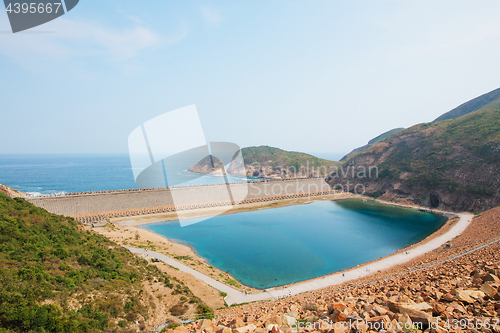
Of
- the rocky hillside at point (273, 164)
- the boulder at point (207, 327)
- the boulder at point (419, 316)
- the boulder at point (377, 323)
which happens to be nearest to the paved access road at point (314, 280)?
the boulder at point (207, 327)

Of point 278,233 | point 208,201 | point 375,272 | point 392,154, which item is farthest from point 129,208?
point 392,154

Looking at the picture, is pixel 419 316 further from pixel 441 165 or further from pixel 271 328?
pixel 441 165

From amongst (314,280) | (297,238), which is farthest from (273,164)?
(314,280)

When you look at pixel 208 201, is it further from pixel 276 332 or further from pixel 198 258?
pixel 276 332

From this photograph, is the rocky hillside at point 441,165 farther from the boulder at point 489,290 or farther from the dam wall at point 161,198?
the boulder at point 489,290

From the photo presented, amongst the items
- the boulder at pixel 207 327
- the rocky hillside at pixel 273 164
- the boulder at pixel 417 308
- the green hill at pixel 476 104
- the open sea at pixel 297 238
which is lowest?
the open sea at pixel 297 238

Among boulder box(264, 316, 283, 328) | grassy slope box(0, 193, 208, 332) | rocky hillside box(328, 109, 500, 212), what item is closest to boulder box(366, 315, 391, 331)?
boulder box(264, 316, 283, 328)

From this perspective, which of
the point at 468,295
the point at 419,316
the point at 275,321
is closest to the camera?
the point at 419,316
